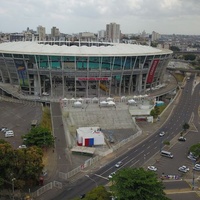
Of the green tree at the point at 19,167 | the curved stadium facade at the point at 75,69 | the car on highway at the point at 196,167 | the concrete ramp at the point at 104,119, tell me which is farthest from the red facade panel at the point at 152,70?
the green tree at the point at 19,167

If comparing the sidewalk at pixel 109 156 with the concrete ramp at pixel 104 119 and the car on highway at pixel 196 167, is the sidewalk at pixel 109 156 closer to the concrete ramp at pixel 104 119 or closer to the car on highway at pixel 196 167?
the concrete ramp at pixel 104 119

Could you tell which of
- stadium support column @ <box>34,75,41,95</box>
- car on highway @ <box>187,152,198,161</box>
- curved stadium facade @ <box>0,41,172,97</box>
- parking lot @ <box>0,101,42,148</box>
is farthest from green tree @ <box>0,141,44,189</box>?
stadium support column @ <box>34,75,41,95</box>

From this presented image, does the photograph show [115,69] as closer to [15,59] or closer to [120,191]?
[15,59]

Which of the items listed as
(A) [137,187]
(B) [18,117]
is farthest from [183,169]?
(B) [18,117]

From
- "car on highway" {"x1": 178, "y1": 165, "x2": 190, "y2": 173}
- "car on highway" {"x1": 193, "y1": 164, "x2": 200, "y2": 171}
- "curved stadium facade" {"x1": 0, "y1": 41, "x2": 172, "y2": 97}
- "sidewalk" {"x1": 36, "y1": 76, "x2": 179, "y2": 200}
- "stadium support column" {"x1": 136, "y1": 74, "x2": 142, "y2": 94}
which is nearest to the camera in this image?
"sidewalk" {"x1": 36, "y1": 76, "x2": 179, "y2": 200}

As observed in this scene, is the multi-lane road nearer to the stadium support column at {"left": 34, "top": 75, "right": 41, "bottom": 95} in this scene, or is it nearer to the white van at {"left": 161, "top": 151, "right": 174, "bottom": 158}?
the white van at {"left": 161, "top": 151, "right": 174, "bottom": 158}

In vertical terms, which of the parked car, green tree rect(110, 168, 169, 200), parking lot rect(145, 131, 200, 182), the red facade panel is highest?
the red facade panel
